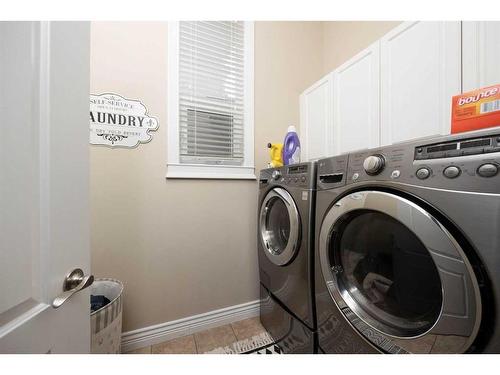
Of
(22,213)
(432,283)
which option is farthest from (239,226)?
(22,213)

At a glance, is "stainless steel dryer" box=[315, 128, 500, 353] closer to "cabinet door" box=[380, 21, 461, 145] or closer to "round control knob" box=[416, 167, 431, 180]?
"round control knob" box=[416, 167, 431, 180]

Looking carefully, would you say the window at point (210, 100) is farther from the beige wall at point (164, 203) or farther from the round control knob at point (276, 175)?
the round control knob at point (276, 175)

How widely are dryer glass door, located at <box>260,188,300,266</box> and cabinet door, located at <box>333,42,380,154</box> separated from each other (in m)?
0.50

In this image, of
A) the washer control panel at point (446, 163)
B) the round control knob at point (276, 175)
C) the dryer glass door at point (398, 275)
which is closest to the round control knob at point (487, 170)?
the washer control panel at point (446, 163)

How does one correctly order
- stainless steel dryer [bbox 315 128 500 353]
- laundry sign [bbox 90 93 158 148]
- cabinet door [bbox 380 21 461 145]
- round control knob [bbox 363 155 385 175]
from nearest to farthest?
stainless steel dryer [bbox 315 128 500 353] < round control knob [bbox 363 155 385 175] < cabinet door [bbox 380 21 461 145] < laundry sign [bbox 90 93 158 148]

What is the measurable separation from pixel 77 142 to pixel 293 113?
153cm

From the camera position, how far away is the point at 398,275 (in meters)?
0.72

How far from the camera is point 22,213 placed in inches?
16.1

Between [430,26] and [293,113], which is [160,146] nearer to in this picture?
[293,113]

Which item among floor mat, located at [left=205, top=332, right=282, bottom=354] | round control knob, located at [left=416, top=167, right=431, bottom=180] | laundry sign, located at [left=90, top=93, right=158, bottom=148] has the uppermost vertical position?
laundry sign, located at [left=90, top=93, right=158, bottom=148]

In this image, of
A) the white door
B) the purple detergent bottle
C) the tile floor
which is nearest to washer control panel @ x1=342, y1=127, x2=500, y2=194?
the purple detergent bottle

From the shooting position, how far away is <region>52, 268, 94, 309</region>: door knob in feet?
1.49

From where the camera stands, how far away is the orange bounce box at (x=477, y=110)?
572mm

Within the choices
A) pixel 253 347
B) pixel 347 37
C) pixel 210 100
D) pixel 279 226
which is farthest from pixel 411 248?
pixel 347 37
